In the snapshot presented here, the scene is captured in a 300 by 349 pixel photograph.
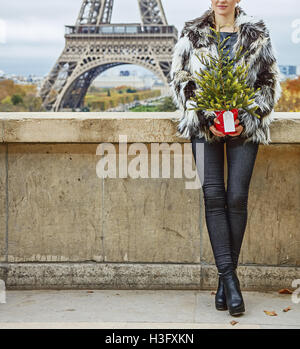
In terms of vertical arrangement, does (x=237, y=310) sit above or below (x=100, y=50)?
below

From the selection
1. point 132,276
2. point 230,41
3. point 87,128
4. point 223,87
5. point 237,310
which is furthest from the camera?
point 132,276

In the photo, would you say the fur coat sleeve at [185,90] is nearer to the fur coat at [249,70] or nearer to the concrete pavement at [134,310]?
the fur coat at [249,70]

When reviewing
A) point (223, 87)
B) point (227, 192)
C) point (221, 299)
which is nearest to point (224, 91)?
point (223, 87)

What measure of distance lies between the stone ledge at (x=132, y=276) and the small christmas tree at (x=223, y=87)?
121 cm

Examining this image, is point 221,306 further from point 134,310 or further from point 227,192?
point 227,192

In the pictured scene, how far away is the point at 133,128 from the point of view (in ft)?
13.5

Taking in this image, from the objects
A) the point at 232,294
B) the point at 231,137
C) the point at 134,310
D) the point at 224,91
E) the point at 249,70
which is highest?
the point at 249,70

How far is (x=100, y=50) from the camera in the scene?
4309cm

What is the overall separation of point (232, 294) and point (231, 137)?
0.91 meters

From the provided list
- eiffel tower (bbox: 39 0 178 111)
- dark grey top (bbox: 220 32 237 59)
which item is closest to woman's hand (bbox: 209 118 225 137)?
dark grey top (bbox: 220 32 237 59)

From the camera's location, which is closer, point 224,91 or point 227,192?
point 224,91

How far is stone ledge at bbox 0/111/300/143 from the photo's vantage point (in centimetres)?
409

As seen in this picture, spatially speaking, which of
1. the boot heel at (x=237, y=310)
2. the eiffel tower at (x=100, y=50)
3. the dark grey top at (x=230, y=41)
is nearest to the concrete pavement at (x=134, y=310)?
the boot heel at (x=237, y=310)
